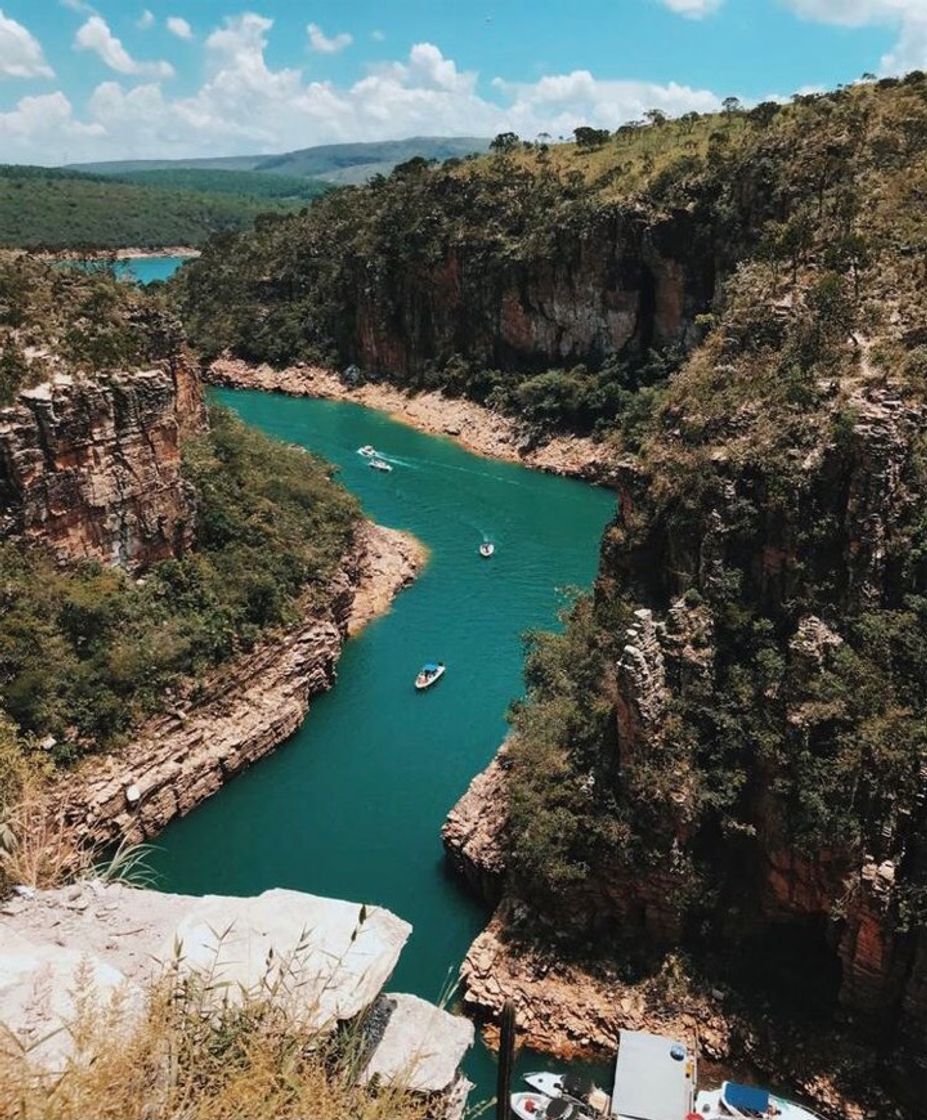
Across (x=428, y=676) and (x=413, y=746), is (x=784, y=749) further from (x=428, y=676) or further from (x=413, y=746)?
(x=428, y=676)

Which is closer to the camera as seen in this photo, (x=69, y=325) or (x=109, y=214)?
(x=69, y=325)

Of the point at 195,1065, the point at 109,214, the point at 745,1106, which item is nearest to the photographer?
the point at 195,1065

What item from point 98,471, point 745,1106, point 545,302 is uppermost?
point 545,302

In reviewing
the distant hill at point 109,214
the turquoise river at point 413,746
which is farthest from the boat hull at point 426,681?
the distant hill at point 109,214

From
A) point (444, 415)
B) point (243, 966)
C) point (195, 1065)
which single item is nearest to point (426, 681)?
point (243, 966)

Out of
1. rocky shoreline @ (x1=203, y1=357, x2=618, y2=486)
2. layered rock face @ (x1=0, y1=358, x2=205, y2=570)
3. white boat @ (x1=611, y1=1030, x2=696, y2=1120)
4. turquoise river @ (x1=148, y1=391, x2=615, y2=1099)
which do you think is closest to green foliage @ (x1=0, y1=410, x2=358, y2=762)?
layered rock face @ (x1=0, y1=358, x2=205, y2=570)

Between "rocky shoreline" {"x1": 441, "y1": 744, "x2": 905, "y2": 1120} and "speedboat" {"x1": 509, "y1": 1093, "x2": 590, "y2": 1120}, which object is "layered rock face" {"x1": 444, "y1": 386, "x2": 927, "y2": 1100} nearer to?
"rocky shoreline" {"x1": 441, "y1": 744, "x2": 905, "y2": 1120}
